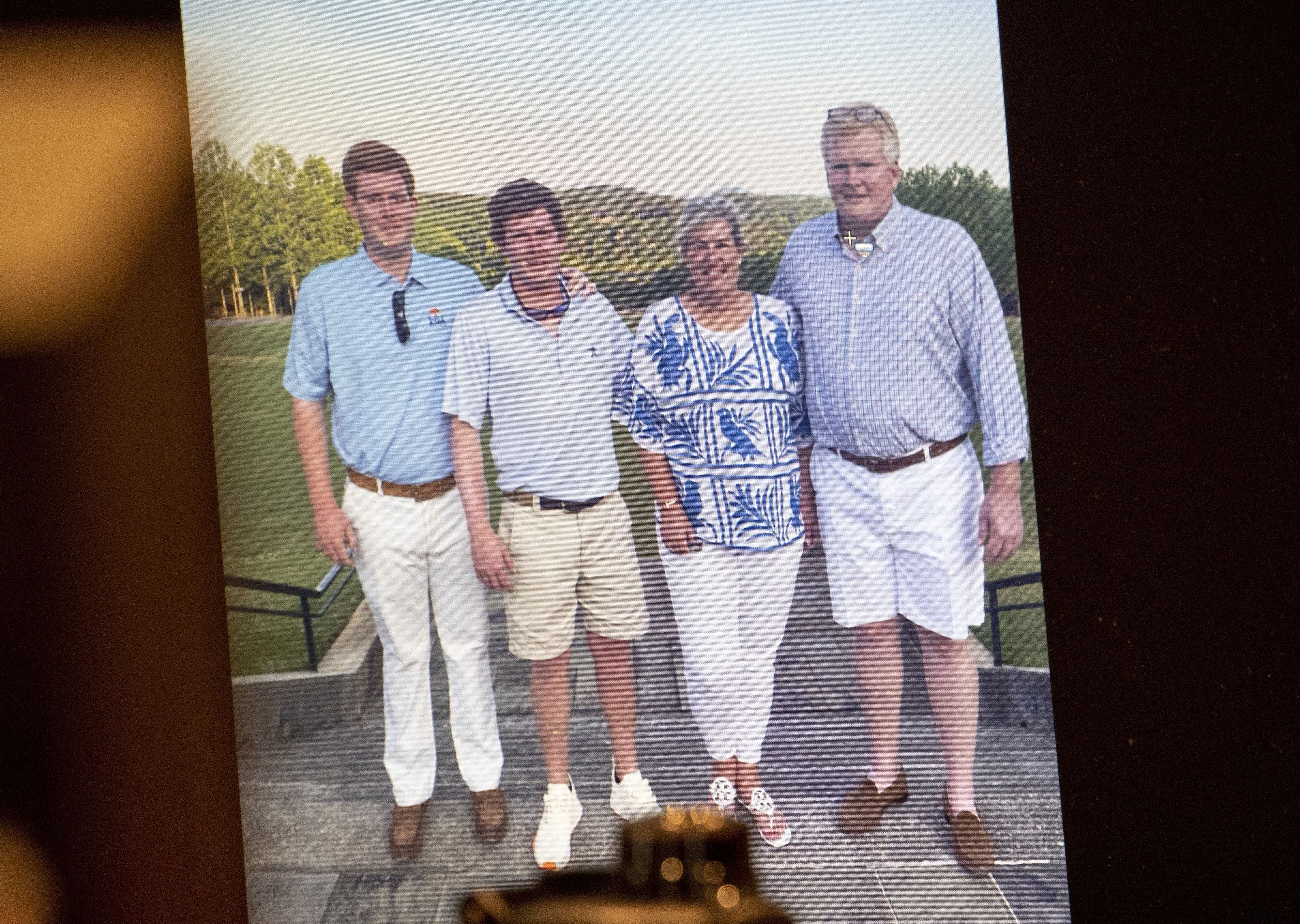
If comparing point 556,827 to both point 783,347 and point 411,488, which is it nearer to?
point 411,488

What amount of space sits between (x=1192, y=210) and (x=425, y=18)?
1.65m

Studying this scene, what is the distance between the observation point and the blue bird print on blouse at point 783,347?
1943 millimetres

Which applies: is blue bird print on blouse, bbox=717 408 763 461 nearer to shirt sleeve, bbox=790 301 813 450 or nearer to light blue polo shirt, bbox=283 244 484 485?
shirt sleeve, bbox=790 301 813 450

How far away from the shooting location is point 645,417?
196 cm

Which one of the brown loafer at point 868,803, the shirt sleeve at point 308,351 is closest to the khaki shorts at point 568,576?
the shirt sleeve at point 308,351

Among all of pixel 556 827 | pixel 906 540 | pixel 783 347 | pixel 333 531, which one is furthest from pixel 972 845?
pixel 333 531

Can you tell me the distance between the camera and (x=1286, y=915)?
2.18m

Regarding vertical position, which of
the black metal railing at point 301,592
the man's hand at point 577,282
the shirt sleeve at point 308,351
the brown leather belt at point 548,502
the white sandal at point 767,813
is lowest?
the white sandal at point 767,813

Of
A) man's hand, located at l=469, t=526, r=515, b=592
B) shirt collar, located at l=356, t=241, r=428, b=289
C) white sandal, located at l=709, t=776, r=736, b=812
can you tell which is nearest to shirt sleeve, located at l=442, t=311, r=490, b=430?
shirt collar, located at l=356, t=241, r=428, b=289

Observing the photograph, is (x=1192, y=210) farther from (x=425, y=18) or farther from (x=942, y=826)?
(x=425, y=18)

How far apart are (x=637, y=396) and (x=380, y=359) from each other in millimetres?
519

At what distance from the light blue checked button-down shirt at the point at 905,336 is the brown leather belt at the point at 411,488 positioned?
0.76 m

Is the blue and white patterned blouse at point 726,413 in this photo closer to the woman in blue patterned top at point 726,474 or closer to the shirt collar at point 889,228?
the woman in blue patterned top at point 726,474

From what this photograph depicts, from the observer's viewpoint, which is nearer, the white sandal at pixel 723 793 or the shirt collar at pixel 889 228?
the shirt collar at pixel 889 228
